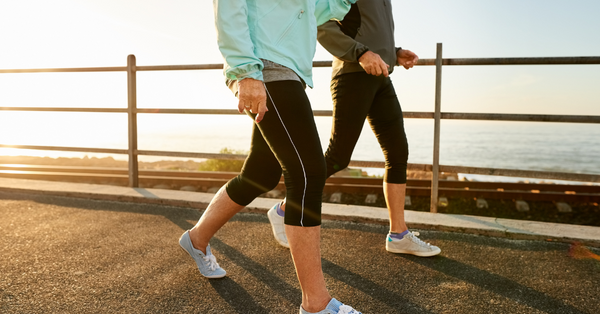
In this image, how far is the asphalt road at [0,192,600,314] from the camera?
202cm

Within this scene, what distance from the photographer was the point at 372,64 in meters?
2.21

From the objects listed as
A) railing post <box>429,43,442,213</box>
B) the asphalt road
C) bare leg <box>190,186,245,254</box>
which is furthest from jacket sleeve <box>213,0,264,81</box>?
railing post <box>429,43,442,213</box>

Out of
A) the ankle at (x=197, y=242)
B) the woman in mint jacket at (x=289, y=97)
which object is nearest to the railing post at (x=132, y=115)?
the ankle at (x=197, y=242)

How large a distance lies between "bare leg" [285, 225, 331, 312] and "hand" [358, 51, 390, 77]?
93cm

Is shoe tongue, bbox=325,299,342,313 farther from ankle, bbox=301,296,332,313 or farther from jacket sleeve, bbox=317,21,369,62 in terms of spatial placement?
jacket sleeve, bbox=317,21,369,62

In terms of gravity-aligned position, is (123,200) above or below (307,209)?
below

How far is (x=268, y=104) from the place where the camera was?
63.4 inches

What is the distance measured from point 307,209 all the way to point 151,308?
888mm

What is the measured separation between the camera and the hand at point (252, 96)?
152 centimetres

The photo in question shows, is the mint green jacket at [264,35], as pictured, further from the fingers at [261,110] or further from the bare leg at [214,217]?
the bare leg at [214,217]

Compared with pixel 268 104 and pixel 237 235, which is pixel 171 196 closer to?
pixel 237 235

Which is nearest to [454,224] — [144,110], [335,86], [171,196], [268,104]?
[335,86]

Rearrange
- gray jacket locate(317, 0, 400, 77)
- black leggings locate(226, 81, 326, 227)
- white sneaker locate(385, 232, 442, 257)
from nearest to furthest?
black leggings locate(226, 81, 326, 227)
gray jacket locate(317, 0, 400, 77)
white sneaker locate(385, 232, 442, 257)

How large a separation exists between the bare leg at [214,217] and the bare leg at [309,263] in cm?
57
